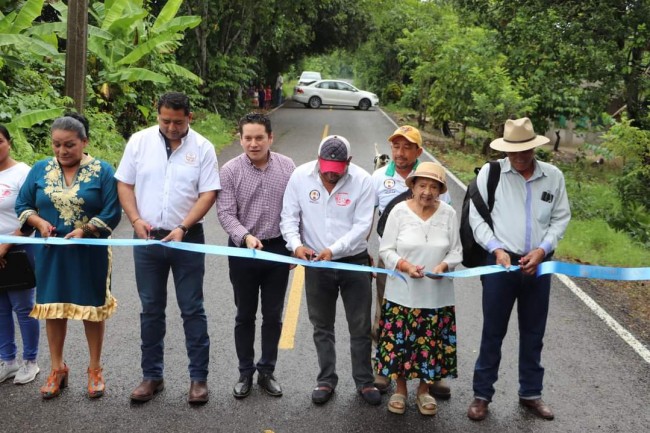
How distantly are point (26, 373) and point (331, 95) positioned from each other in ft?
111

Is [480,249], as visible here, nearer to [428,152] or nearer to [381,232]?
[381,232]

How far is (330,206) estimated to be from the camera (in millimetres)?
4641

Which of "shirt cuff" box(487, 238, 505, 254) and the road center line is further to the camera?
the road center line

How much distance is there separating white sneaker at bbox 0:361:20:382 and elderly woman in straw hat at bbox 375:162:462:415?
105 inches

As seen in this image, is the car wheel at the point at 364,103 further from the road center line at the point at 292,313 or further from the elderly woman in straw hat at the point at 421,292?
the elderly woman in straw hat at the point at 421,292

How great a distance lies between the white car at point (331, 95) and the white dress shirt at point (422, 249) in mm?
33389

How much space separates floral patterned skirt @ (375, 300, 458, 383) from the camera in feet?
14.9

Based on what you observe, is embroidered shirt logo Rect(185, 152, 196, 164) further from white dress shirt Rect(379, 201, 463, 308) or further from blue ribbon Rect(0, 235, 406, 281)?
white dress shirt Rect(379, 201, 463, 308)

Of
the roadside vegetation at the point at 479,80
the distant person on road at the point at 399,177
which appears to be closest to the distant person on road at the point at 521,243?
the distant person on road at the point at 399,177

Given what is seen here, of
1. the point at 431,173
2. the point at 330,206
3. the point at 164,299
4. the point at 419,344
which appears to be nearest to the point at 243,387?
the point at 164,299

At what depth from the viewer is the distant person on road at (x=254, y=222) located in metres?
4.66

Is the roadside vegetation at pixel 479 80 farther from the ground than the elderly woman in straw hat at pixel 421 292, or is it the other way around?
the roadside vegetation at pixel 479 80

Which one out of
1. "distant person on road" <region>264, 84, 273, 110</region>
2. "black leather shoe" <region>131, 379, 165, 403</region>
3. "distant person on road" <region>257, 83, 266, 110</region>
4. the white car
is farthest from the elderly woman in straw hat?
the white car

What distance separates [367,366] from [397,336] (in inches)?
15.0
